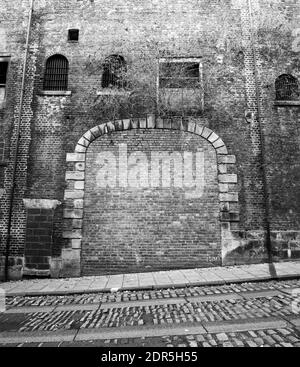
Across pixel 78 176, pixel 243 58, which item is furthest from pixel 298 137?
pixel 78 176

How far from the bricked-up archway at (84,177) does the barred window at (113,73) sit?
1646 mm

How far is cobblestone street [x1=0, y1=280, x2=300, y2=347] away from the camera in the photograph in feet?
12.9

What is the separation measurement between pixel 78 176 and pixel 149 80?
4.41 m

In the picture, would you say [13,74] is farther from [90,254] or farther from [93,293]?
[93,293]

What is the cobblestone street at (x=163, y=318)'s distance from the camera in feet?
12.9

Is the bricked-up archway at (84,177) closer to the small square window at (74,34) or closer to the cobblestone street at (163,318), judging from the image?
the cobblestone street at (163,318)

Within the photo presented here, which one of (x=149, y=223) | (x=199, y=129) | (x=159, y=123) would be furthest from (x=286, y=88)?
(x=149, y=223)

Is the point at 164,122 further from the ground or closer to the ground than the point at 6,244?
further from the ground

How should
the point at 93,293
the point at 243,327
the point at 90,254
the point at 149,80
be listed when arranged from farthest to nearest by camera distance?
the point at 149,80 → the point at 90,254 → the point at 93,293 → the point at 243,327

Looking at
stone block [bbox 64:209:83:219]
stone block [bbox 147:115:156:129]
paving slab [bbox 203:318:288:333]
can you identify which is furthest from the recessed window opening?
paving slab [bbox 203:318:288:333]

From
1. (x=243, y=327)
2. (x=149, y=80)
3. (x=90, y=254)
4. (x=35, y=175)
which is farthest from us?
(x=149, y=80)

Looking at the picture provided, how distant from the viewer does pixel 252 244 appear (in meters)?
9.12

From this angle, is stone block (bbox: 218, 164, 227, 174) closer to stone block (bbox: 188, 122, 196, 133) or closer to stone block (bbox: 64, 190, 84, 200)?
stone block (bbox: 188, 122, 196, 133)

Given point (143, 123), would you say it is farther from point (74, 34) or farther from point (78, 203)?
point (74, 34)
